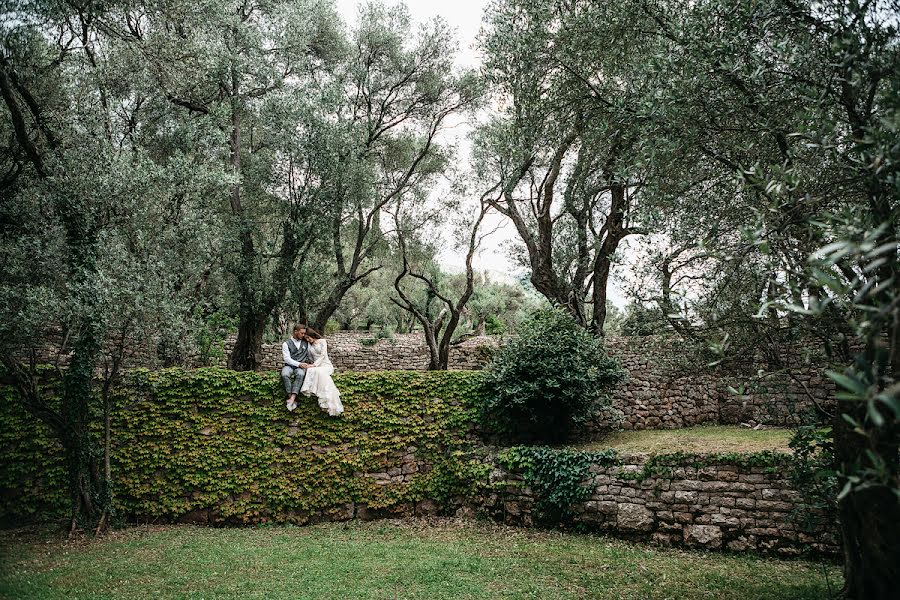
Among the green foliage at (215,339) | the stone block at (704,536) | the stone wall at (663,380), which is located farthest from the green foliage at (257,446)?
the stone block at (704,536)

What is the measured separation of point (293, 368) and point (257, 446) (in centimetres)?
176

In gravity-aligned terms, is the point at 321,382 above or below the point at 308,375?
below

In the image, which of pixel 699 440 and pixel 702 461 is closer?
pixel 702 461

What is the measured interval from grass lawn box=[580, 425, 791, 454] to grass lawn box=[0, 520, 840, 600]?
2.05 metres

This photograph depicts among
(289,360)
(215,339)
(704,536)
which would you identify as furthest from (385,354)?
(704,536)

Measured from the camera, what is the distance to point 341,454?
1147 cm

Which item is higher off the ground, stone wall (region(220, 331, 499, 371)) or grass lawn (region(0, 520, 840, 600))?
stone wall (region(220, 331, 499, 371))

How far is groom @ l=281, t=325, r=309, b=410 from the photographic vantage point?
449 inches

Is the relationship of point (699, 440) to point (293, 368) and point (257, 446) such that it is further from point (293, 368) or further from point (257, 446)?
point (257, 446)

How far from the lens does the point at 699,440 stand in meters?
11.2

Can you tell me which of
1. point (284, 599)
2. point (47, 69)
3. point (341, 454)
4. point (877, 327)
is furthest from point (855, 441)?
point (47, 69)

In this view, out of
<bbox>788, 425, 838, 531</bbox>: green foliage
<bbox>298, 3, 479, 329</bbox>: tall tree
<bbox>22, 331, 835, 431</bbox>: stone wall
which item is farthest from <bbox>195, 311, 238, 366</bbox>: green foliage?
<bbox>788, 425, 838, 531</bbox>: green foliage

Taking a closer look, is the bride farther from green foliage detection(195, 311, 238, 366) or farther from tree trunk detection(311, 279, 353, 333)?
green foliage detection(195, 311, 238, 366)

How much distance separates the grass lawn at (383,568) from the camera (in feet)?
22.2
